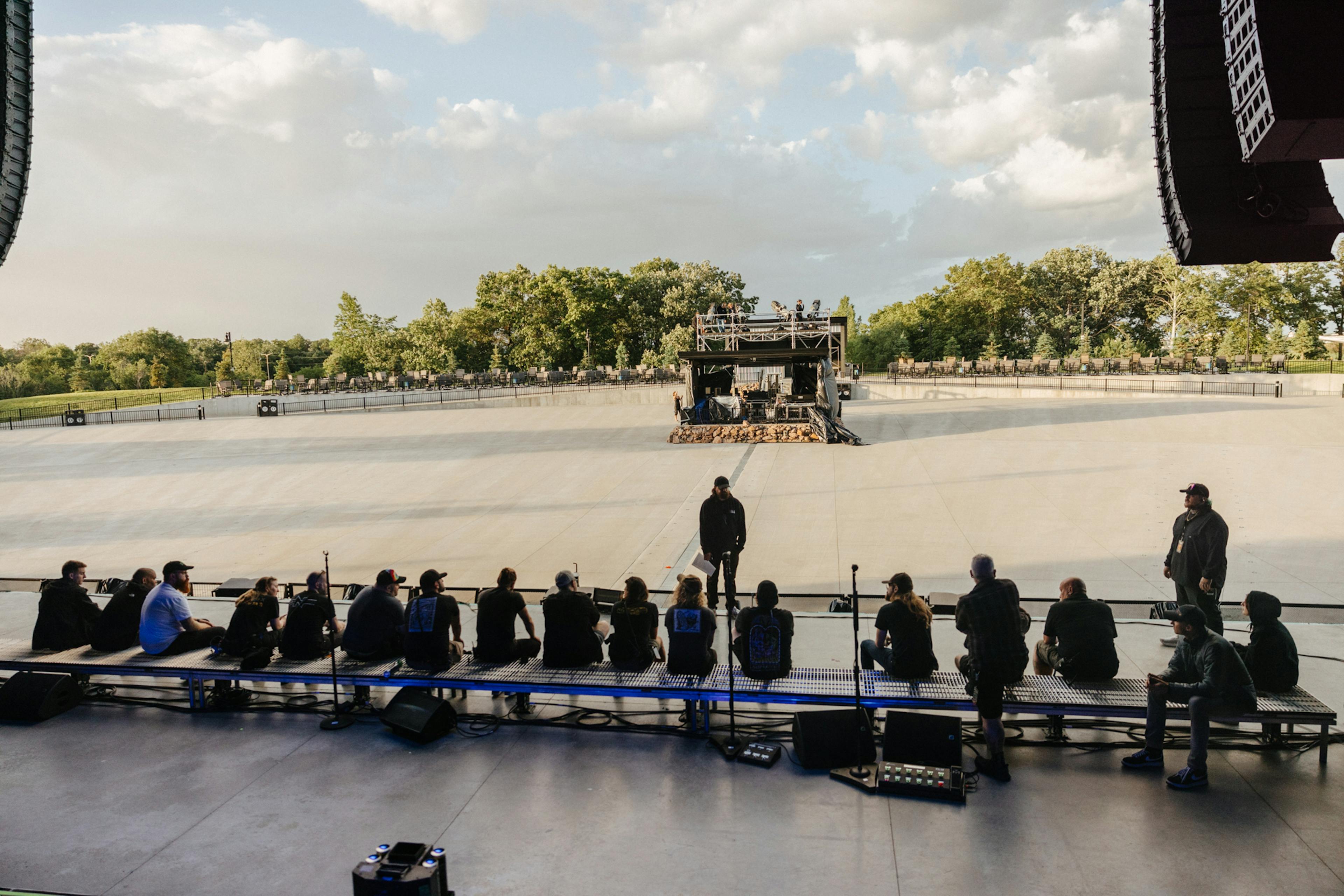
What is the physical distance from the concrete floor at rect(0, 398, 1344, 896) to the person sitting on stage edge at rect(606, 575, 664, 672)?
515 mm

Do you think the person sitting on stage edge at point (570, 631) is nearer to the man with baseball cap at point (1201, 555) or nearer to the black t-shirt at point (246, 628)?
the black t-shirt at point (246, 628)

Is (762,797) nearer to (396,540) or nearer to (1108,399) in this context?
(396,540)

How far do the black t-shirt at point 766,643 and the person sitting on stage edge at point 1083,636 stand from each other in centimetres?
174

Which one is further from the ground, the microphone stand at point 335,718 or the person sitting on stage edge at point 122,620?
the person sitting on stage edge at point 122,620

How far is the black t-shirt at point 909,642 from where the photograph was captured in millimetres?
5445

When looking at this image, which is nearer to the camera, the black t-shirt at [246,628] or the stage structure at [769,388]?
the black t-shirt at [246,628]

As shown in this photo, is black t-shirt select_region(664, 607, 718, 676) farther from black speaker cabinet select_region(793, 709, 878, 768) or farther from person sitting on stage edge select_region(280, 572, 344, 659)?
person sitting on stage edge select_region(280, 572, 344, 659)

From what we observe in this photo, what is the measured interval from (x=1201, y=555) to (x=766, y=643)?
3.90m

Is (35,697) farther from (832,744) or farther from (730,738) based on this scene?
(832,744)

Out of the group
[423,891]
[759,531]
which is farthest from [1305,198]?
[759,531]

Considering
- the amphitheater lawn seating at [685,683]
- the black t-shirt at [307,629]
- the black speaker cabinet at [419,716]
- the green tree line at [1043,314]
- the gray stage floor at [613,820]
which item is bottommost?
the gray stage floor at [613,820]

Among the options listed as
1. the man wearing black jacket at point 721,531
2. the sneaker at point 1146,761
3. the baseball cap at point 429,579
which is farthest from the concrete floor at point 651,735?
the man wearing black jacket at point 721,531

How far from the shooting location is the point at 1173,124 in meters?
5.14

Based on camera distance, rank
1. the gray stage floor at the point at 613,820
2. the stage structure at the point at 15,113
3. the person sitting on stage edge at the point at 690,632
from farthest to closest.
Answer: the stage structure at the point at 15,113 → the person sitting on stage edge at the point at 690,632 → the gray stage floor at the point at 613,820
